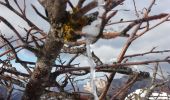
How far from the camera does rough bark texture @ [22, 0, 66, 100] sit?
0.92m

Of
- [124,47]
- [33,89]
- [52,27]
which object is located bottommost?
[33,89]

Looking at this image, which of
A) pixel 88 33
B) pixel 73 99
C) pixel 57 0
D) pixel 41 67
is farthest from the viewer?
pixel 73 99

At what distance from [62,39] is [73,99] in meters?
0.47

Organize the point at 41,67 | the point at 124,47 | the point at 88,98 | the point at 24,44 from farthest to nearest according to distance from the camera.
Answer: the point at 124,47, the point at 88,98, the point at 24,44, the point at 41,67

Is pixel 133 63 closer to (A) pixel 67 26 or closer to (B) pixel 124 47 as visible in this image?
(A) pixel 67 26

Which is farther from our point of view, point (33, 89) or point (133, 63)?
point (33, 89)

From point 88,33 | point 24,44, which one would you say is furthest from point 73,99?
point 88,33

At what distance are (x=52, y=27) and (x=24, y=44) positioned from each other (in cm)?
22

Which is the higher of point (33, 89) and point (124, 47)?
point (124, 47)

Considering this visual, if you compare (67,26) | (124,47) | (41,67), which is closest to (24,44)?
(41,67)

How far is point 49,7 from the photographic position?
0.93 metres

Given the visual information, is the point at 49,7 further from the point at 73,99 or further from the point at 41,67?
the point at 73,99

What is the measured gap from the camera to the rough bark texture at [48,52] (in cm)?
92

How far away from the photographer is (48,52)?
1.01 metres
